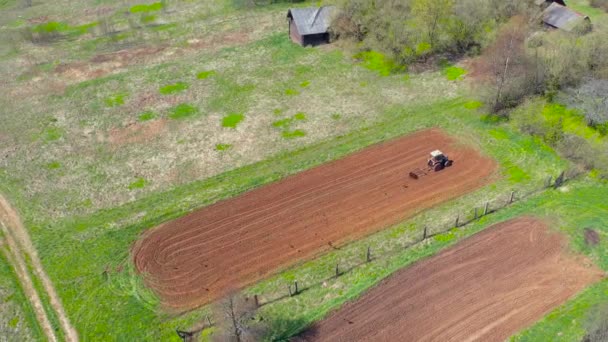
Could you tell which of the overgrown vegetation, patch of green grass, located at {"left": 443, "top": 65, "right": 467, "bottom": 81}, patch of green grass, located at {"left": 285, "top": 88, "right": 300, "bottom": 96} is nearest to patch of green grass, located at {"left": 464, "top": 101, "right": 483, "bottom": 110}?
patch of green grass, located at {"left": 443, "top": 65, "right": 467, "bottom": 81}

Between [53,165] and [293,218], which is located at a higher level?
[53,165]

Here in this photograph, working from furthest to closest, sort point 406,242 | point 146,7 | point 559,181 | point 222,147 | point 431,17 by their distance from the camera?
point 146,7 → point 431,17 → point 222,147 → point 559,181 → point 406,242

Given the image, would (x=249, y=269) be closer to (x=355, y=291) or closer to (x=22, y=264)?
(x=355, y=291)

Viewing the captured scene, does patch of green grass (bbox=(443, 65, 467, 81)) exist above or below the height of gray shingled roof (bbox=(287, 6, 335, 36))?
below

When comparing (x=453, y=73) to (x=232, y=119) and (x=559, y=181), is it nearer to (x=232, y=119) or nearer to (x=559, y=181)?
(x=559, y=181)

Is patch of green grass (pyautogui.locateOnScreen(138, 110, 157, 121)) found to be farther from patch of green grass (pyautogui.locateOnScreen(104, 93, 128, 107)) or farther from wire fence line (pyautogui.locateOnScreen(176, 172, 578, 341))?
wire fence line (pyautogui.locateOnScreen(176, 172, 578, 341))

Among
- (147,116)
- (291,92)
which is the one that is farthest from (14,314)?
(291,92)

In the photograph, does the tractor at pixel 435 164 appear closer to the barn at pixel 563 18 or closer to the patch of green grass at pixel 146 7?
the barn at pixel 563 18
